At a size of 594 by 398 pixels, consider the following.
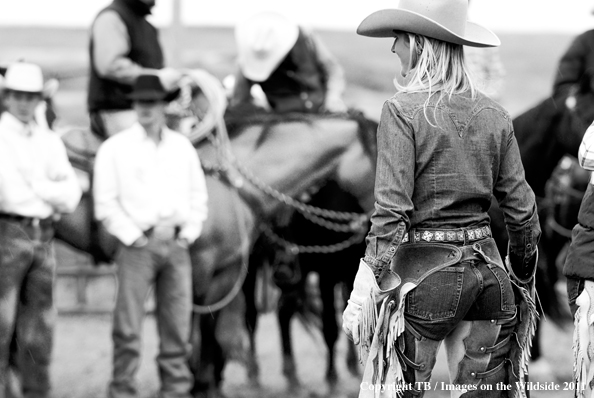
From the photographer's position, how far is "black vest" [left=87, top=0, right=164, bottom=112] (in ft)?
18.6

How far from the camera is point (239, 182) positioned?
593cm

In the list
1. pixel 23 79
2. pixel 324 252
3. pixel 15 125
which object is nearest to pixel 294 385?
pixel 324 252

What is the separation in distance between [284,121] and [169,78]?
101cm

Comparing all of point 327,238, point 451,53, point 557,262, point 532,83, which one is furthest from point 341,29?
point 451,53

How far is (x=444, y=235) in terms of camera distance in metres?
3.08

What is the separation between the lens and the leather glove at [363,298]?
296 cm

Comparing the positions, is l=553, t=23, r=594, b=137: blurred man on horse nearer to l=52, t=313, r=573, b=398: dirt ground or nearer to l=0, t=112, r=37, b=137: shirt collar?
l=52, t=313, r=573, b=398: dirt ground

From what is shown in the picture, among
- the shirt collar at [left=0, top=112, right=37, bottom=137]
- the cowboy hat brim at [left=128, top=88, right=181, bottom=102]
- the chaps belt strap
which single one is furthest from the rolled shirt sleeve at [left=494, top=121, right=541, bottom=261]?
the shirt collar at [left=0, top=112, right=37, bottom=137]

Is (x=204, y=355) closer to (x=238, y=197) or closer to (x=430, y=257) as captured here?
(x=238, y=197)

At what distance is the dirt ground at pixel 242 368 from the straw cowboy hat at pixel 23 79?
2223mm

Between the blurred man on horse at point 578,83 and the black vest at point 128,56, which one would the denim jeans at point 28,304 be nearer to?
the black vest at point 128,56

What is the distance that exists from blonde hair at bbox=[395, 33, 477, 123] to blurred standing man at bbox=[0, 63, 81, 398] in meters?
2.65

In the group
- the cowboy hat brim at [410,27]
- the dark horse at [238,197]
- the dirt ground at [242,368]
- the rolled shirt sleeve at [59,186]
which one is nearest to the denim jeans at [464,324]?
the cowboy hat brim at [410,27]

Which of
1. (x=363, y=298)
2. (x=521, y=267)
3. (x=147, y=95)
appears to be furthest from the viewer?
(x=147, y=95)
